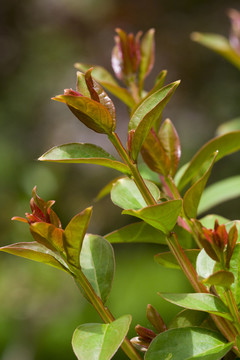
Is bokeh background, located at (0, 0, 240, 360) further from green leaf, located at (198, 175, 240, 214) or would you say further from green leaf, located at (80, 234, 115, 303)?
green leaf, located at (80, 234, 115, 303)

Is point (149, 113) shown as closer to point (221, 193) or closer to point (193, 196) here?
point (193, 196)

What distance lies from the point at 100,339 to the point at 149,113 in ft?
0.45

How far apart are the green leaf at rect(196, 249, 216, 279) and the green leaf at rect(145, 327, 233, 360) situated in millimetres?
35

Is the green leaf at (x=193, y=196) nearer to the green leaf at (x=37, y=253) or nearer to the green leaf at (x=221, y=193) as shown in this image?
the green leaf at (x=37, y=253)

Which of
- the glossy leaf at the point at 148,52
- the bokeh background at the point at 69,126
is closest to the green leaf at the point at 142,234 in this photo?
the glossy leaf at the point at 148,52

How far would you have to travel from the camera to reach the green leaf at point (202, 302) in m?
0.26

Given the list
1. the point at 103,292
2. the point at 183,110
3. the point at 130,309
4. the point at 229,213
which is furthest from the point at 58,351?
the point at 183,110

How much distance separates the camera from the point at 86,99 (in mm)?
263

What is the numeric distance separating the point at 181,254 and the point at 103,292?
0.07m

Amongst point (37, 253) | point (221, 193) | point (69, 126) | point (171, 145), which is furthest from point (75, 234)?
point (69, 126)

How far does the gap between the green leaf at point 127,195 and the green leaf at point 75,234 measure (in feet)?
0.18

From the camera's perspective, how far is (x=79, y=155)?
0.29 m

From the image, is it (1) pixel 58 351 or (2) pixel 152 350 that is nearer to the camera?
(2) pixel 152 350

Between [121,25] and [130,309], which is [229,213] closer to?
[130,309]
